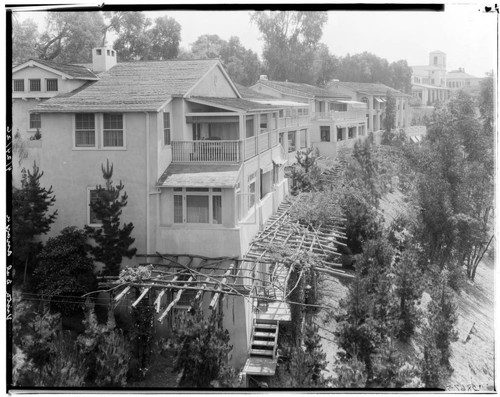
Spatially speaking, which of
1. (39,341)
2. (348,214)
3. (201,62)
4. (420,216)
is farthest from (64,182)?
(420,216)

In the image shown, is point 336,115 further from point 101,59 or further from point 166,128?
point 166,128

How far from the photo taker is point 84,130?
1997cm

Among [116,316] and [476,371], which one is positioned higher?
[116,316]

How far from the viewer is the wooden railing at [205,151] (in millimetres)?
20922

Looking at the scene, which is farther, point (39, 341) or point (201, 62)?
point (201, 62)

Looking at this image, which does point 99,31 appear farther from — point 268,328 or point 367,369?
point 367,369

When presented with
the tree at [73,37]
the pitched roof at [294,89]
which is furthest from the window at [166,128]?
the pitched roof at [294,89]

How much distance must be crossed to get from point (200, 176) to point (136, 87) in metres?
4.16

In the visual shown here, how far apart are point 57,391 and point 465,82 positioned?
3713 centimetres

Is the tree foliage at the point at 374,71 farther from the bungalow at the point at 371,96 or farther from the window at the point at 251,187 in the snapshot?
the window at the point at 251,187

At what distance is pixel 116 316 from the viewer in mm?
18844

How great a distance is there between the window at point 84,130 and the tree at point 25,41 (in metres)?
2.89

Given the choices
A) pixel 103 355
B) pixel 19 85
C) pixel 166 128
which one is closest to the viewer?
pixel 103 355

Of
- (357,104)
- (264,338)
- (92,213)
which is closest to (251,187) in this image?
(264,338)
